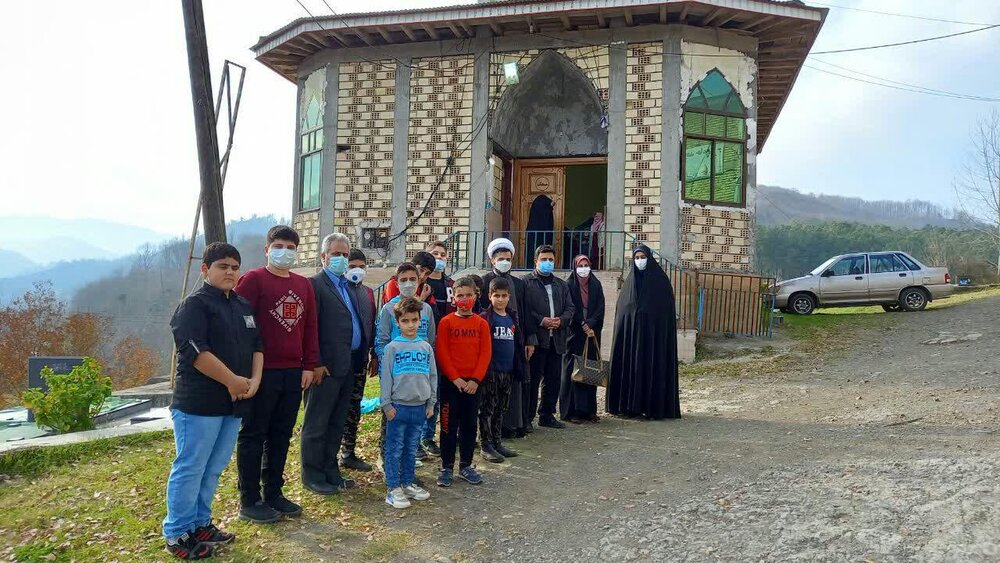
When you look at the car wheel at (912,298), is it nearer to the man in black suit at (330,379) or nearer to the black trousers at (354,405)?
the black trousers at (354,405)

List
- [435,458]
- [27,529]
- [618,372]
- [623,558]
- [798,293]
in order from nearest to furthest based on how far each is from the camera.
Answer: [623,558] → [27,529] → [435,458] → [618,372] → [798,293]

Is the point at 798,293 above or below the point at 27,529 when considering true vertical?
above

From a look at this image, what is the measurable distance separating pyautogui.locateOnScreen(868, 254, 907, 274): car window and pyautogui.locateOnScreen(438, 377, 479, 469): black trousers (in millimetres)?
14839

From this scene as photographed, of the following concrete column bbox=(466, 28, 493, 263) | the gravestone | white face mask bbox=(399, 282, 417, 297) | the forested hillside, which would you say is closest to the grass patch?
white face mask bbox=(399, 282, 417, 297)

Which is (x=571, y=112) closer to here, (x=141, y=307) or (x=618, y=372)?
(x=618, y=372)

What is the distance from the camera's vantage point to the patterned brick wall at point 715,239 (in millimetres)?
13180

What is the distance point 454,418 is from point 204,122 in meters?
4.39

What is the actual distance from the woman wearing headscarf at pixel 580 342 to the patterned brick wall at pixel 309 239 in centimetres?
812

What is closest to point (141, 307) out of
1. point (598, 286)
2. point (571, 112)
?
point (571, 112)

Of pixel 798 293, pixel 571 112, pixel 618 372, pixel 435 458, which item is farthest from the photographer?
pixel 798 293

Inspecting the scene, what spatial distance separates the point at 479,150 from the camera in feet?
45.6

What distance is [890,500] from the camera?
14.7 ft

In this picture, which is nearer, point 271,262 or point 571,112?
point 271,262

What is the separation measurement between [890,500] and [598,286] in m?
3.91
